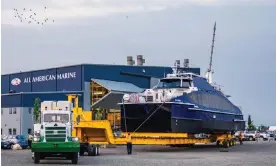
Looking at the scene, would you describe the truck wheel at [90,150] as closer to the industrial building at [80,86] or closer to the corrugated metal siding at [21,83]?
the industrial building at [80,86]

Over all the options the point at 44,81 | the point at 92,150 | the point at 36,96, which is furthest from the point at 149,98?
the point at 44,81

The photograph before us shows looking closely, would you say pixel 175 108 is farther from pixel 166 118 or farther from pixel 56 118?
pixel 56 118

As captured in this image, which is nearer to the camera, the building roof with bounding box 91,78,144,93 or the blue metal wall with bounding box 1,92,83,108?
the building roof with bounding box 91,78,144,93

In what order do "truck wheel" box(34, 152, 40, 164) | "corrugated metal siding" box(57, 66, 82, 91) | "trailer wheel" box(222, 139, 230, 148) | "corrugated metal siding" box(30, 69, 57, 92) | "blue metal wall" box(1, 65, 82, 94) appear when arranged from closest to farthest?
"truck wheel" box(34, 152, 40, 164)
"trailer wheel" box(222, 139, 230, 148)
"corrugated metal siding" box(57, 66, 82, 91)
"blue metal wall" box(1, 65, 82, 94)
"corrugated metal siding" box(30, 69, 57, 92)

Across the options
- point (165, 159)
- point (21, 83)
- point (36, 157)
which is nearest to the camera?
point (36, 157)

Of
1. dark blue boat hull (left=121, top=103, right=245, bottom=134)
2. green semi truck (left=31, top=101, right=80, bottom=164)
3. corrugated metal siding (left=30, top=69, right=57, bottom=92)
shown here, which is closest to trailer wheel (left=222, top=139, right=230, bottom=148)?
dark blue boat hull (left=121, top=103, right=245, bottom=134)

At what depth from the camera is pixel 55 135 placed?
26047mm

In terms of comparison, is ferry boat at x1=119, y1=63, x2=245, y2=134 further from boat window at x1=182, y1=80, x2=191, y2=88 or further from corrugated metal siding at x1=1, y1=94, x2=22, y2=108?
corrugated metal siding at x1=1, y1=94, x2=22, y2=108

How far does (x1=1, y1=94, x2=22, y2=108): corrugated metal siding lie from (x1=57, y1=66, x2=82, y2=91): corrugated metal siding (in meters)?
5.47

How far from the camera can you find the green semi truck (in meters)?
25.1

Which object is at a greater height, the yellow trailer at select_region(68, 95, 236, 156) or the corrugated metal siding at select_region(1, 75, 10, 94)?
the corrugated metal siding at select_region(1, 75, 10, 94)

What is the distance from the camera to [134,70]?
7825cm

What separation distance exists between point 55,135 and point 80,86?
158ft

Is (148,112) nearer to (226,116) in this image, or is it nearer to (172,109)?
(172,109)
